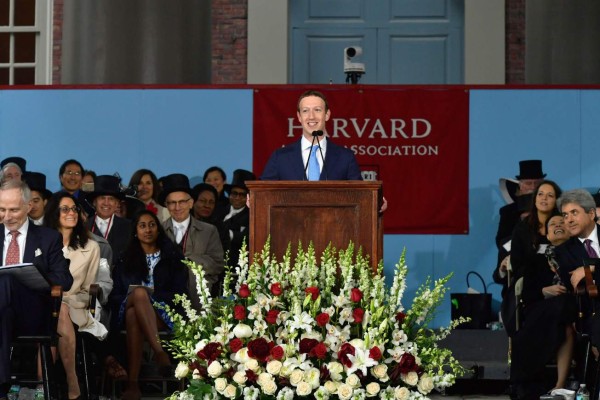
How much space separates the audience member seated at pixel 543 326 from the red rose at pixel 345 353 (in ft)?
9.73

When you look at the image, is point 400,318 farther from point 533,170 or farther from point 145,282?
point 533,170

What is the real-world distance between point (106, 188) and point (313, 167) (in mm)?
3727

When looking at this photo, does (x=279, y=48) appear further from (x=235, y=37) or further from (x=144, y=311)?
(x=144, y=311)

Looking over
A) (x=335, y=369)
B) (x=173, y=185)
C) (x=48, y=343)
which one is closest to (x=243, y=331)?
(x=335, y=369)

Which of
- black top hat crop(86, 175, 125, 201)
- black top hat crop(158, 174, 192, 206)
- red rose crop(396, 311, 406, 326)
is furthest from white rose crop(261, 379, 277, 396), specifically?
black top hat crop(86, 175, 125, 201)

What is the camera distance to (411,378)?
21.6ft

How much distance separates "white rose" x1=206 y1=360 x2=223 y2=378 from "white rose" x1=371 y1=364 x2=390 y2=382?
2.21 feet

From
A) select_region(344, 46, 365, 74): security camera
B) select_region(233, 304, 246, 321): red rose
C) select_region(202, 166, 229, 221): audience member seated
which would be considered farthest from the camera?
select_region(344, 46, 365, 74): security camera

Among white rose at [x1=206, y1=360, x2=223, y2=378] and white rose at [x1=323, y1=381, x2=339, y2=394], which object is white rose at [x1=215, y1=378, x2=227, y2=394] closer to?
white rose at [x1=206, y1=360, x2=223, y2=378]

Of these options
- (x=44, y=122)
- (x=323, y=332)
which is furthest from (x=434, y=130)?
(x=323, y=332)

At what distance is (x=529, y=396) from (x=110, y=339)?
2.79 m

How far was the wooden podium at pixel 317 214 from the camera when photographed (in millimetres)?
6945

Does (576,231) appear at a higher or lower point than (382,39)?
lower

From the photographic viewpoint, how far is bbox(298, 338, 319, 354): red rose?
650 cm
